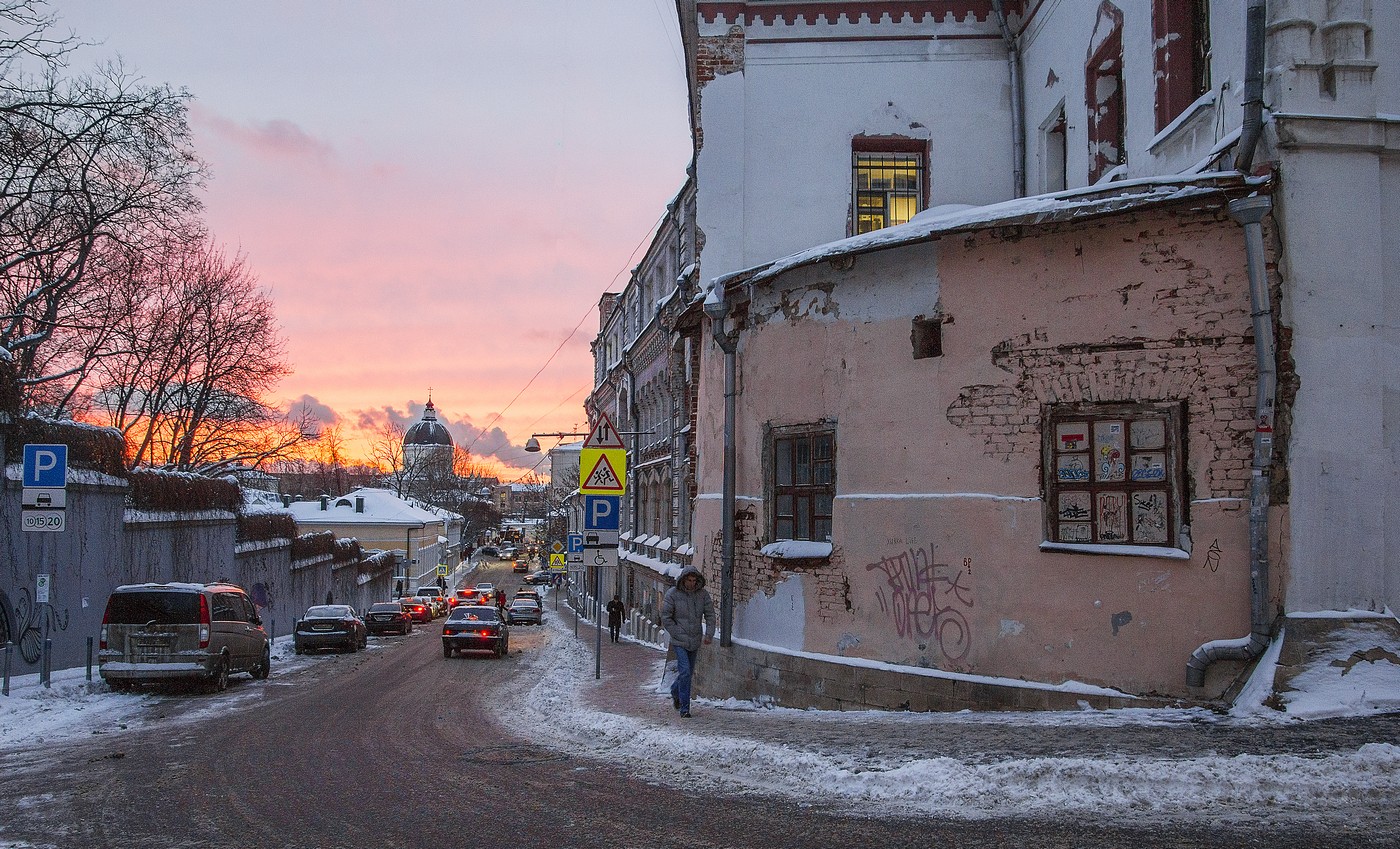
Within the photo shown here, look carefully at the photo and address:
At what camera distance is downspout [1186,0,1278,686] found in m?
9.38

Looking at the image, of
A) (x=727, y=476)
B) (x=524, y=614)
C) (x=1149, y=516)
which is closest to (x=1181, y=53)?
(x=1149, y=516)

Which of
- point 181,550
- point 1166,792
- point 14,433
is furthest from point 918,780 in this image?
point 181,550

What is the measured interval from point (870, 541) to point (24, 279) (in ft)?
77.2

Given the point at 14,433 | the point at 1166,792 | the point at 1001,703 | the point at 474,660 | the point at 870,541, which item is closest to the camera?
the point at 1166,792

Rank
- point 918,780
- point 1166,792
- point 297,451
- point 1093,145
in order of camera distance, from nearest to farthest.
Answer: point 1166,792, point 918,780, point 1093,145, point 297,451

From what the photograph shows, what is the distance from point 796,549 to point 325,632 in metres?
19.3

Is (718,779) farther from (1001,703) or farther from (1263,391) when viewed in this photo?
(1263,391)

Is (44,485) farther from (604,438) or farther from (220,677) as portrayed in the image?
(604,438)

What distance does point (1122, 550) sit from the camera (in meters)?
10.3

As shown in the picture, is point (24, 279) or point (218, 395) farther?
point (218, 395)

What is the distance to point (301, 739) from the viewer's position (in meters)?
11.2

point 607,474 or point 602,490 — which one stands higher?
point 607,474

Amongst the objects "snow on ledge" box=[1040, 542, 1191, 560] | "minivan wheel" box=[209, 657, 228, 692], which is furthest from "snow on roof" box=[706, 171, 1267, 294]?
"minivan wheel" box=[209, 657, 228, 692]

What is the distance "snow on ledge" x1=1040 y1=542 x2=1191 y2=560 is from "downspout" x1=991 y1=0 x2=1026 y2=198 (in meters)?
7.68
